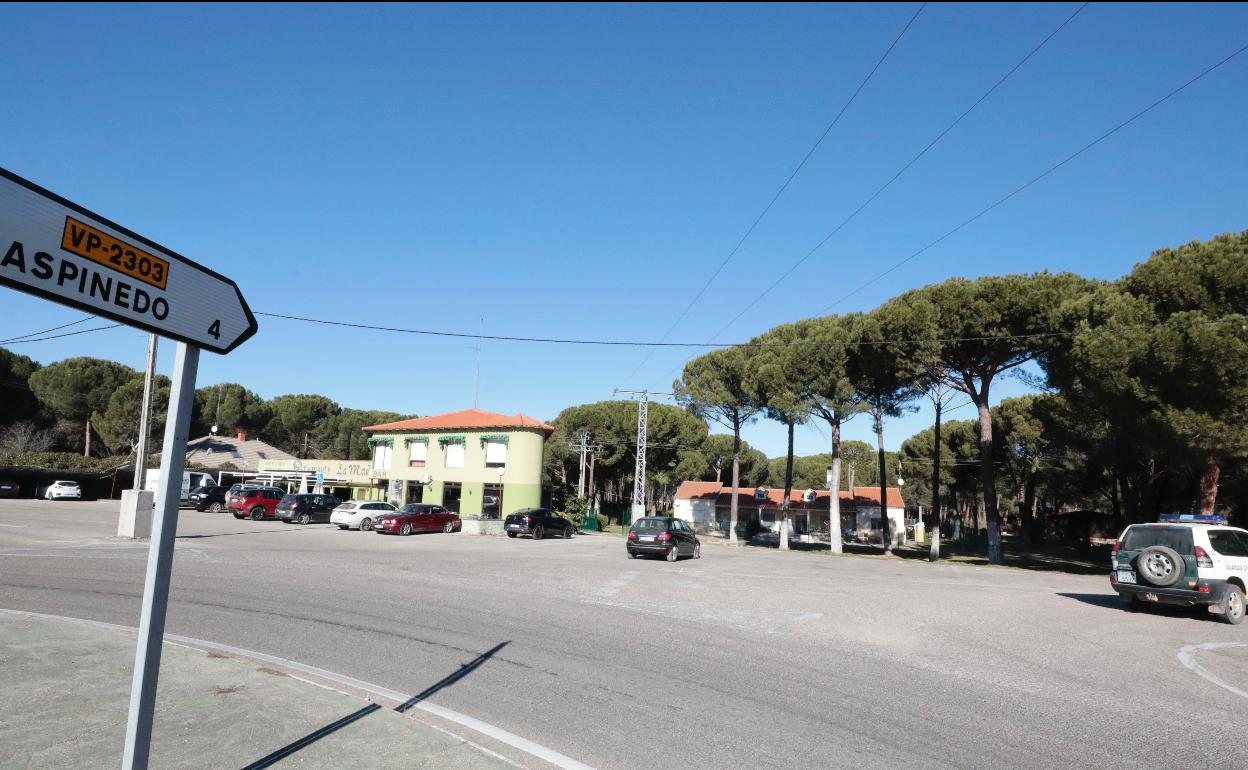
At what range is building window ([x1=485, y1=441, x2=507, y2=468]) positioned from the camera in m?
Result: 43.9

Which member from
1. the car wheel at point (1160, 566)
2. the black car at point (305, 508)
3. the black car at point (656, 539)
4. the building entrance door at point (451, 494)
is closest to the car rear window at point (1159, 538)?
the car wheel at point (1160, 566)

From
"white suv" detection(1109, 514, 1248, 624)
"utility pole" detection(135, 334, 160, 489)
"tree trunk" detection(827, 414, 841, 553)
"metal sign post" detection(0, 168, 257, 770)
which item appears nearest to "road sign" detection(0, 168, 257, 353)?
"metal sign post" detection(0, 168, 257, 770)

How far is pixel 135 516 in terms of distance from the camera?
21.6m

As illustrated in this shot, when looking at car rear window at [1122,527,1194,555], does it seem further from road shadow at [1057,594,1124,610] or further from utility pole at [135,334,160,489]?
utility pole at [135,334,160,489]

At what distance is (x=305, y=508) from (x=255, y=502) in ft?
7.27

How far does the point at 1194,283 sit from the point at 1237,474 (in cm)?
912

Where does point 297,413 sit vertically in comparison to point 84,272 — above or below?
above

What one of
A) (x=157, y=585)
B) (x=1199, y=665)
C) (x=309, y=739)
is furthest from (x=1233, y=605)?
(x=157, y=585)

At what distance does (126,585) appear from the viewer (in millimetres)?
12031

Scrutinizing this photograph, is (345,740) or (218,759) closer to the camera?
(218,759)

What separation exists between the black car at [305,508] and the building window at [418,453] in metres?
10.7

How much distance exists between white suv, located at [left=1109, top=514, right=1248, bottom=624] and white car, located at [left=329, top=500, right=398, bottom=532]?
28.1 meters

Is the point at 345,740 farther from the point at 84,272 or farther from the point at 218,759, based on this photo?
the point at 84,272

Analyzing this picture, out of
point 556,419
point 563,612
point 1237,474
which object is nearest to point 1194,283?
point 1237,474
